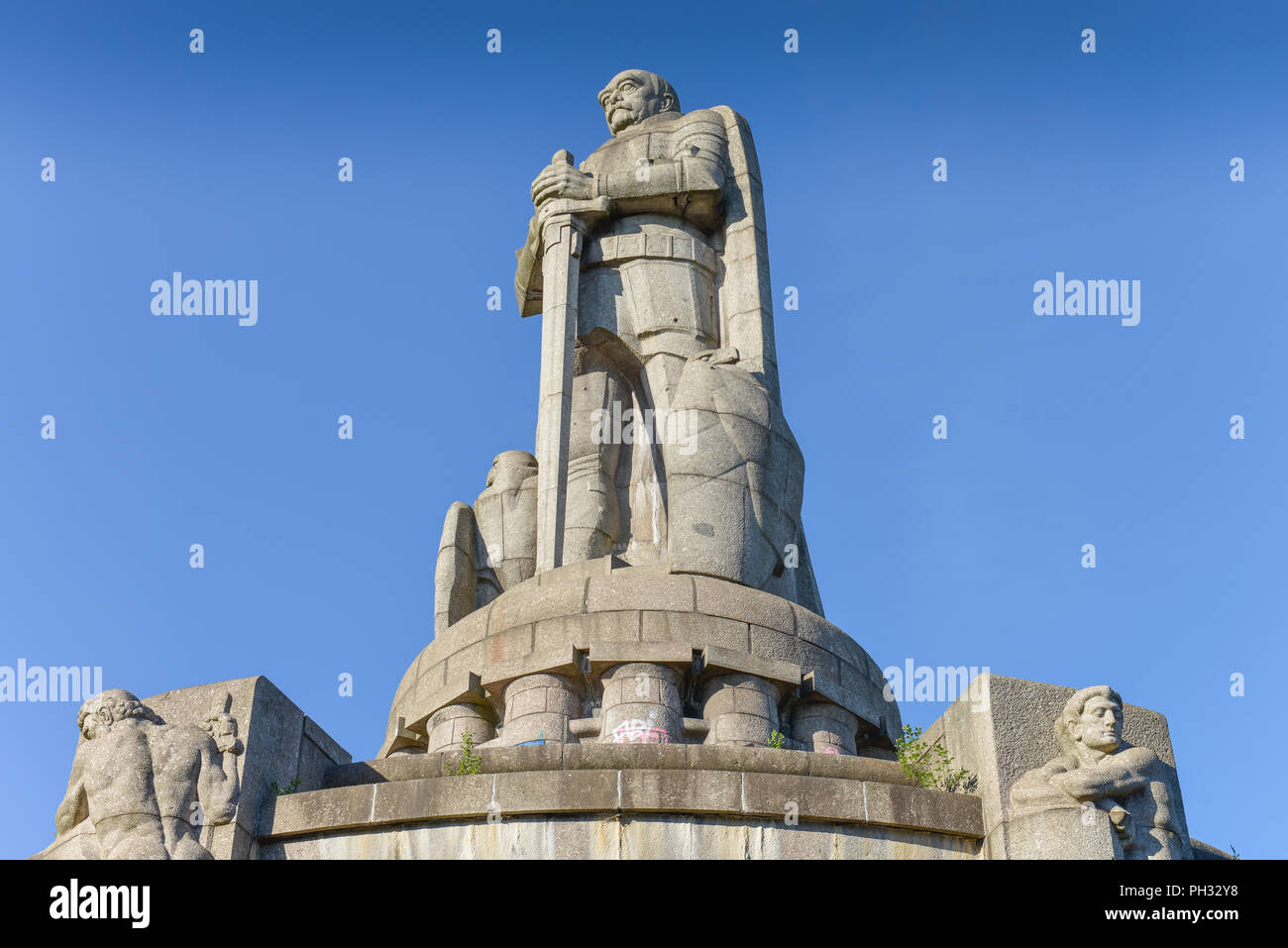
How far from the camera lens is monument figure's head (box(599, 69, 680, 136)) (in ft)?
56.2

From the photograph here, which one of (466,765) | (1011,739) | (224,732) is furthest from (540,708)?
(1011,739)

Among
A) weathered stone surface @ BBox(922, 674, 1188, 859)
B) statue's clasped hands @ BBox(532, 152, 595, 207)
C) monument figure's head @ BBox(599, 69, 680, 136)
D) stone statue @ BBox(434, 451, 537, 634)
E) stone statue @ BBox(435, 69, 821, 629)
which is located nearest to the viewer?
weathered stone surface @ BBox(922, 674, 1188, 859)

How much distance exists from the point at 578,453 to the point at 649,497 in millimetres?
755

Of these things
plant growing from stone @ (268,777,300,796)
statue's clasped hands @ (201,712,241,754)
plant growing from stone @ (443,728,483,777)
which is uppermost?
statue's clasped hands @ (201,712,241,754)

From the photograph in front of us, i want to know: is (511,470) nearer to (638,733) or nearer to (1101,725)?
(638,733)

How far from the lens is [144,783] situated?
32.3 feet

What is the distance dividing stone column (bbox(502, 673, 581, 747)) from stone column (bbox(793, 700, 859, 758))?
1.71 metres

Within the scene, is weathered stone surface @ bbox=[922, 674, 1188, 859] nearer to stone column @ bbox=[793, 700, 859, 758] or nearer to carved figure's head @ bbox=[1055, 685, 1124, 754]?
carved figure's head @ bbox=[1055, 685, 1124, 754]

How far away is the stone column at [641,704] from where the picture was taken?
465 inches

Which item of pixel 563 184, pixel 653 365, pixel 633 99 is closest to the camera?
pixel 653 365

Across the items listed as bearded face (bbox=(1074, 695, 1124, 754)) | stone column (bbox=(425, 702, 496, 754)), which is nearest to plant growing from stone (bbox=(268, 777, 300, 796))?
stone column (bbox=(425, 702, 496, 754))

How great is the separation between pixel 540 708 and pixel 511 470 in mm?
3567

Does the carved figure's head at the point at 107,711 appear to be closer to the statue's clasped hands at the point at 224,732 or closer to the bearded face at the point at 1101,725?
the statue's clasped hands at the point at 224,732
